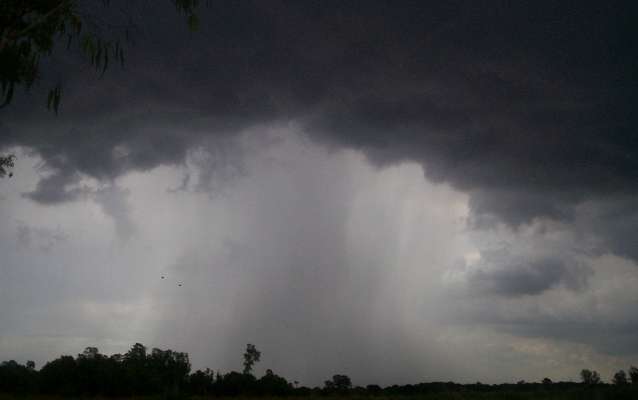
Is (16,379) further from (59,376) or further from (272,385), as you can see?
(272,385)

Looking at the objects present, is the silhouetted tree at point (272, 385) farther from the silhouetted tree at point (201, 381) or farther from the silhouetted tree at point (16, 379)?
the silhouetted tree at point (16, 379)

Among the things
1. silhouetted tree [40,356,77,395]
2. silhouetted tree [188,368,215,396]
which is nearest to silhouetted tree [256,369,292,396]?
silhouetted tree [188,368,215,396]

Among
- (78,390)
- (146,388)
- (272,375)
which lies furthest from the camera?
(272,375)

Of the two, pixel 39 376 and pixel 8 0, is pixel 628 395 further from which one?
pixel 39 376

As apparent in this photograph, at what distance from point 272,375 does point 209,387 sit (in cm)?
469

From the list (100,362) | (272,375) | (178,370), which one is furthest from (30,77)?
(178,370)

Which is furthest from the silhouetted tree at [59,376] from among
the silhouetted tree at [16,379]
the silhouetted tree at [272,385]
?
the silhouetted tree at [272,385]

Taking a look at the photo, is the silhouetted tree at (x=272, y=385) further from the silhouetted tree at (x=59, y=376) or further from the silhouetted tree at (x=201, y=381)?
the silhouetted tree at (x=59, y=376)

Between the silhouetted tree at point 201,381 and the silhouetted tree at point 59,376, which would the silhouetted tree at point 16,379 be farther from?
the silhouetted tree at point 201,381

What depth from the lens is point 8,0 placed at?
1064 centimetres

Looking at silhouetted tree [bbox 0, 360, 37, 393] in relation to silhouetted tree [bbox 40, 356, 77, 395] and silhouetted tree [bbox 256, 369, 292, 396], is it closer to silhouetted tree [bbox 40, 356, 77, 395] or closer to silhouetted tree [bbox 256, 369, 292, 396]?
silhouetted tree [bbox 40, 356, 77, 395]

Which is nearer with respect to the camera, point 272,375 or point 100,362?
point 100,362

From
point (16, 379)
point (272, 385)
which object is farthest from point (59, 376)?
point (272, 385)

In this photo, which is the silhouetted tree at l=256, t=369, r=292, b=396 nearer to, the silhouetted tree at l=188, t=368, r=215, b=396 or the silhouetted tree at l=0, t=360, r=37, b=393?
the silhouetted tree at l=188, t=368, r=215, b=396
